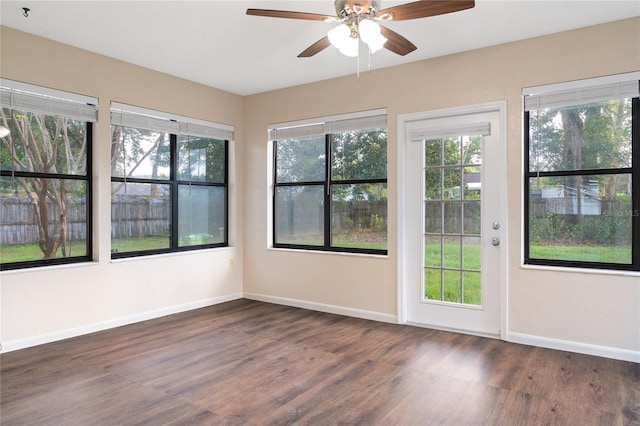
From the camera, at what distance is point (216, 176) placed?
5.38 metres

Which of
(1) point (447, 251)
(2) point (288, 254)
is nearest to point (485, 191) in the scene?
(1) point (447, 251)

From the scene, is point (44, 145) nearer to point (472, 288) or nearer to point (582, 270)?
point (472, 288)

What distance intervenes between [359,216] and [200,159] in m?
2.09

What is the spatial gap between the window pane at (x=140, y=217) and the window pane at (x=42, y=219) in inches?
12.7

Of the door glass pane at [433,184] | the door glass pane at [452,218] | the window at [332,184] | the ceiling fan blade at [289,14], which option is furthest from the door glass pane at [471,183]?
the ceiling fan blade at [289,14]

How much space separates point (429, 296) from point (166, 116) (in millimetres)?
3447

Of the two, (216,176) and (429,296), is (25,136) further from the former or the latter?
(429,296)

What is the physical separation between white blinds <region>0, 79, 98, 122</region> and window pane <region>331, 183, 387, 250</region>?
2652 mm

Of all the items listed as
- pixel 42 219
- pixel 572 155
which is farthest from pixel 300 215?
pixel 572 155

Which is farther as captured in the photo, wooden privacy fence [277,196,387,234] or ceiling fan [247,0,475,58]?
wooden privacy fence [277,196,387,234]

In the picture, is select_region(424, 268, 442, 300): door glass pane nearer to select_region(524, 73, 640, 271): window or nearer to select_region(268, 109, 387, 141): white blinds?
select_region(524, 73, 640, 271): window

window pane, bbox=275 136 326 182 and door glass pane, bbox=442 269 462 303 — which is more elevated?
window pane, bbox=275 136 326 182

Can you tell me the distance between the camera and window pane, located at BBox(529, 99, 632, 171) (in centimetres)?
341

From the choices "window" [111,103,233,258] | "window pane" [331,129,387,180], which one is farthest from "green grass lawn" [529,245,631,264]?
"window" [111,103,233,258]
